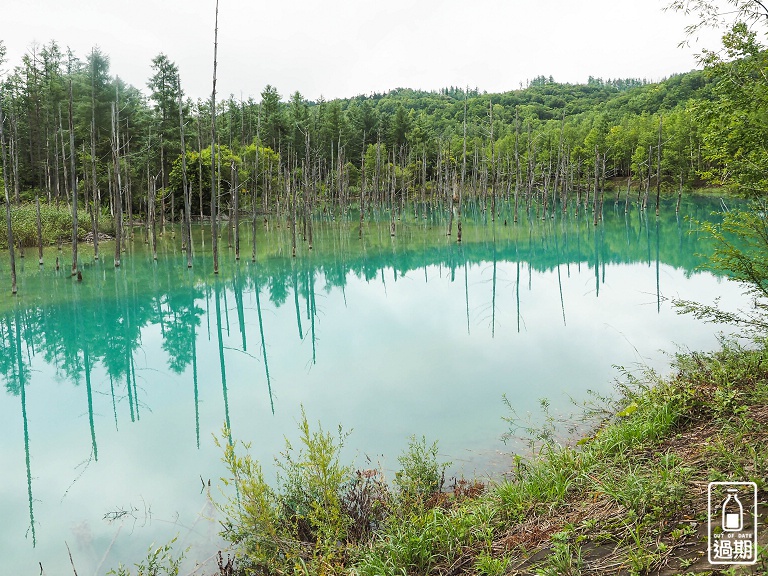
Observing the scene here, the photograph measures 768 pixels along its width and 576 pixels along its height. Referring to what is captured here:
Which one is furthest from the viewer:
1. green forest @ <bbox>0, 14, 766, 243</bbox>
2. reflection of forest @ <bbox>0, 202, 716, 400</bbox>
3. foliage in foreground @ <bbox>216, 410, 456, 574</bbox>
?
reflection of forest @ <bbox>0, 202, 716, 400</bbox>

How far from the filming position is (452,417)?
7.35 metres

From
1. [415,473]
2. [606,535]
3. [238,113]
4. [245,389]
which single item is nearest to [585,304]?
[245,389]

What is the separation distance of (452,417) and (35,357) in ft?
30.8

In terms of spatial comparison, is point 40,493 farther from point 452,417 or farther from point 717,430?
point 717,430

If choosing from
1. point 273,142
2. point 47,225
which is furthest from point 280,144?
point 47,225

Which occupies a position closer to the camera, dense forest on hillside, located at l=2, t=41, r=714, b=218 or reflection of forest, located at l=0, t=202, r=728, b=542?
reflection of forest, located at l=0, t=202, r=728, b=542

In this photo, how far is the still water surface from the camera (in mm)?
5859
